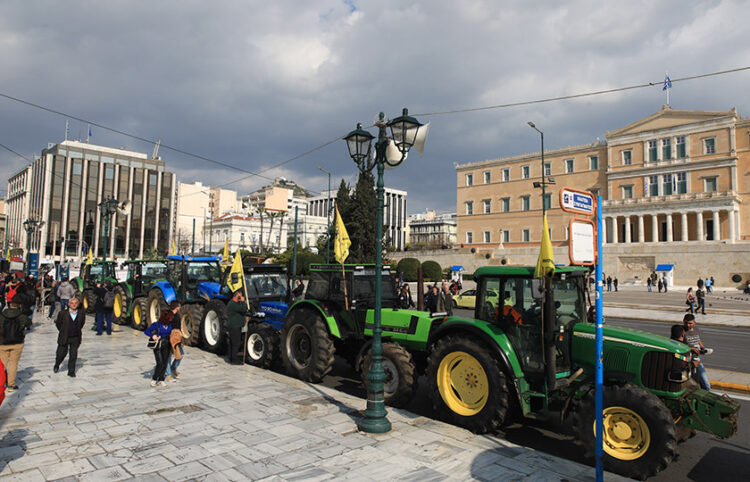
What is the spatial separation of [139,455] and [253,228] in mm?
101113

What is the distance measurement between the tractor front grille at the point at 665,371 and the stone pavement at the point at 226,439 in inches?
50.4

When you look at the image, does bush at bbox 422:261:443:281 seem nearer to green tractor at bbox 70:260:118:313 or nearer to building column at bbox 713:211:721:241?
green tractor at bbox 70:260:118:313

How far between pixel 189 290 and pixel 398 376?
357 inches

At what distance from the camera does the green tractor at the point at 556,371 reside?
531 centimetres

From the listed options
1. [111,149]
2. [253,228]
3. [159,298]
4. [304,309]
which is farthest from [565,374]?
[111,149]

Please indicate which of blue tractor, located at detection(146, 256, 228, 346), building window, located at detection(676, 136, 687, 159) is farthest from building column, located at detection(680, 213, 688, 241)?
blue tractor, located at detection(146, 256, 228, 346)

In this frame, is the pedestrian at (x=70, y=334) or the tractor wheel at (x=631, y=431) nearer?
the tractor wheel at (x=631, y=431)

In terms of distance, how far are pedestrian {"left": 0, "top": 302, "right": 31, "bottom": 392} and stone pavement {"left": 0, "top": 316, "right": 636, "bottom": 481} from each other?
49cm

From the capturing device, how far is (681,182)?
2260 inches

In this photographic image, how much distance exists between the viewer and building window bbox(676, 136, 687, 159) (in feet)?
187

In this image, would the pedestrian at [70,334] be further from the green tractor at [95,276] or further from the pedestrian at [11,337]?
the green tractor at [95,276]

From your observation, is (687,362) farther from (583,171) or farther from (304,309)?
(583,171)

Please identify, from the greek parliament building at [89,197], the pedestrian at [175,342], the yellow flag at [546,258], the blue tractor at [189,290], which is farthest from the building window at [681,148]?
the greek parliament building at [89,197]

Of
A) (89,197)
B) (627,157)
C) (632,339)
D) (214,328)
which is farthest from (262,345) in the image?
(89,197)
